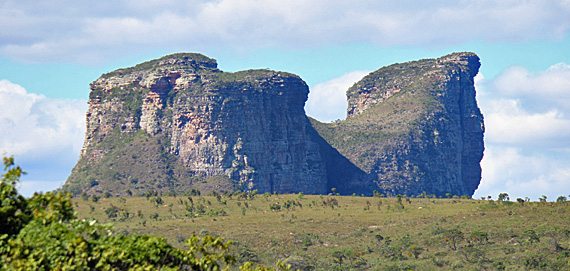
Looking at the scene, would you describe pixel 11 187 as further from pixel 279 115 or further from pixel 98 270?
pixel 279 115

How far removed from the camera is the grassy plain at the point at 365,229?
2783 inches

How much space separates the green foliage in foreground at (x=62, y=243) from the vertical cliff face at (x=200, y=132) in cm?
14367

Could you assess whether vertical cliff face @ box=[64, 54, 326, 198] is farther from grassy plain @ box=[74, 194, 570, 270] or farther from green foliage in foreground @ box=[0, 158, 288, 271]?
green foliage in foreground @ box=[0, 158, 288, 271]

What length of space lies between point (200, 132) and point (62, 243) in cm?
15664

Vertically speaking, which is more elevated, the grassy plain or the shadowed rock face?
the shadowed rock face

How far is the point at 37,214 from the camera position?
22531mm

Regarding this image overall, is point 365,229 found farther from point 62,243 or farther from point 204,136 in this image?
point 204,136

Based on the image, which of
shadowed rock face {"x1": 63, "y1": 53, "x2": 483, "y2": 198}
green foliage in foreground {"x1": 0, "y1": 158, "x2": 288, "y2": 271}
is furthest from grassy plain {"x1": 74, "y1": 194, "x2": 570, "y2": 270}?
shadowed rock face {"x1": 63, "y1": 53, "x2": 483, "y2": 198}

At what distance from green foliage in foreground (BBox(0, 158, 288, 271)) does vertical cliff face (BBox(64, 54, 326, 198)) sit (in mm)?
143667

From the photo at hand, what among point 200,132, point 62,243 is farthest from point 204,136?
point 62,243

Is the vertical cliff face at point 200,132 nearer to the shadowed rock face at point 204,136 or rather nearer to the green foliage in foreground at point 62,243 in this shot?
the shadowed rock face at point 204,136

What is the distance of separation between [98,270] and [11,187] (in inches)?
156

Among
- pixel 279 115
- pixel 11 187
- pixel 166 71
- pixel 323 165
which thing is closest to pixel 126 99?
pixel 166 71

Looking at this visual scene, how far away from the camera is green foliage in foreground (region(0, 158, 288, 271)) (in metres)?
20.9
